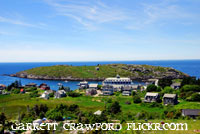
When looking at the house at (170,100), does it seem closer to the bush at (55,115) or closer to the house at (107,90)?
the house at (107,90)

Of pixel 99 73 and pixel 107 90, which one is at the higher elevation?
pixel 99 73

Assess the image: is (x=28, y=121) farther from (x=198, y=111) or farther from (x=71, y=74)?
(x=71, y=74)

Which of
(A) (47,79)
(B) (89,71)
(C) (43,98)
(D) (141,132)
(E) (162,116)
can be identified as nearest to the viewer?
(D) (141,132)

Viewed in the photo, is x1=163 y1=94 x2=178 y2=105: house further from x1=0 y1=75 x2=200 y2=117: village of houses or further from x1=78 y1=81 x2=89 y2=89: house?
x1=78 y1=81 x2=89 y2=89: house

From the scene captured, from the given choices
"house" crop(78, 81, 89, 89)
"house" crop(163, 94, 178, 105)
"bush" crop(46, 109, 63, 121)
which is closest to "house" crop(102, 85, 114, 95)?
"house" crop(78, 81, 89, 89)

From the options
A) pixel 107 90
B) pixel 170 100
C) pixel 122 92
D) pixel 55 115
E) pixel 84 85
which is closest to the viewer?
pixel 55 115

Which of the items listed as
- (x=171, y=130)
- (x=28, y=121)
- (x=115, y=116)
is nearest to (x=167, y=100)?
(x=115, y=116)

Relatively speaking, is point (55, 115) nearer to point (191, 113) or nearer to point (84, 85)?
point (191, 113)

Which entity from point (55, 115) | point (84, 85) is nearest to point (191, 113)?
point (55, 115)

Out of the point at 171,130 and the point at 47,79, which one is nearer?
the point at 171,130
